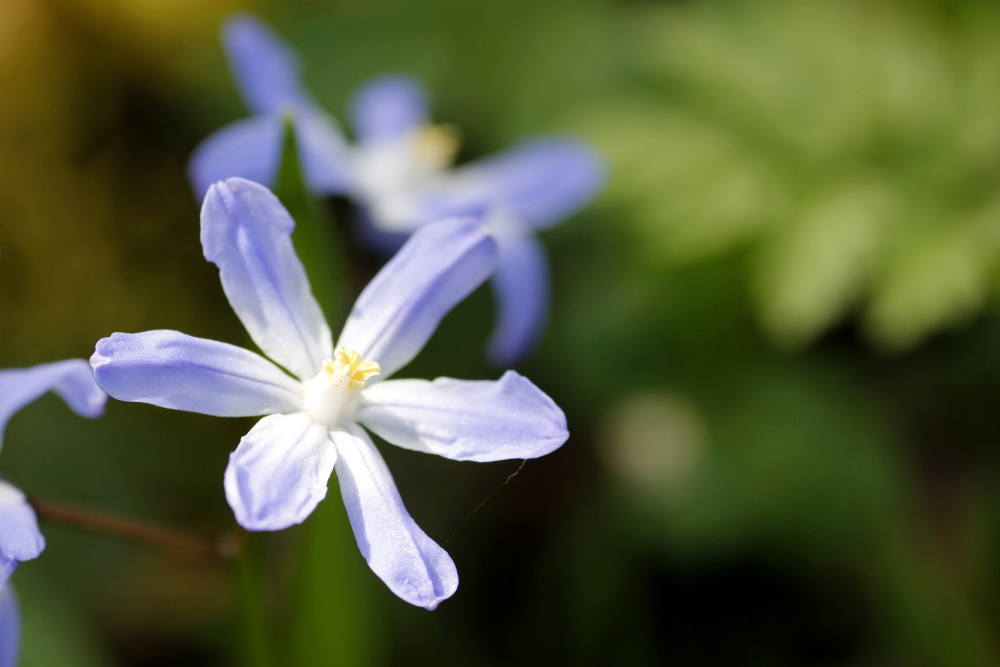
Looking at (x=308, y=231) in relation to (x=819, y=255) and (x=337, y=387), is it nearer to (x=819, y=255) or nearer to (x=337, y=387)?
(x=337, y=387)

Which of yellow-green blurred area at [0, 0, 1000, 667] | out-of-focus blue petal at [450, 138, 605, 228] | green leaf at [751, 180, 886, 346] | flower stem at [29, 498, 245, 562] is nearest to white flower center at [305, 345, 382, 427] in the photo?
flower stem at [29, 498, 245, 562]

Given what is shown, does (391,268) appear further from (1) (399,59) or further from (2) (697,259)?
(1) (399,59)

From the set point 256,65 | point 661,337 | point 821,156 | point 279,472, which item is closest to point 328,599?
point 279,472

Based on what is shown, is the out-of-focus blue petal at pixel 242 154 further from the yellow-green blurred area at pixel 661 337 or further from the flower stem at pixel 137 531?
the yellow-green blurred area at pixel 661 337

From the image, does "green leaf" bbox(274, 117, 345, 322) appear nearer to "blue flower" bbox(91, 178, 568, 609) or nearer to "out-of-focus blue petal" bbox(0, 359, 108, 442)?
"blue flower" bbox(91, 178, 568, 609)

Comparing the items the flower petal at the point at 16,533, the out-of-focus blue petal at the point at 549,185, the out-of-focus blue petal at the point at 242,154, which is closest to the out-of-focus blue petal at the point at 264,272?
the flower petal at the point at 16,533

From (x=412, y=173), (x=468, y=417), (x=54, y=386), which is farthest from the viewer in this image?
(x=412, y=173)
